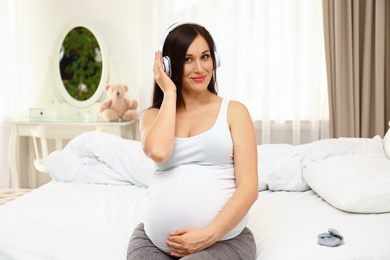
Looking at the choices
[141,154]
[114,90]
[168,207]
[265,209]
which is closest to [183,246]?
[168,207]

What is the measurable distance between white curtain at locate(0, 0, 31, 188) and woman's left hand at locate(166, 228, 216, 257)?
3.17 metres

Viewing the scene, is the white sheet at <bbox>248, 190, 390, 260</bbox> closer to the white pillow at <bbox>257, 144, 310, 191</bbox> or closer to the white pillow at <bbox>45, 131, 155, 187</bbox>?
the white pillow at <bbox>257, 144, 310, 191</bbox>

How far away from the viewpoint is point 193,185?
1275 mm

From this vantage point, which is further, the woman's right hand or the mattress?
the mattress

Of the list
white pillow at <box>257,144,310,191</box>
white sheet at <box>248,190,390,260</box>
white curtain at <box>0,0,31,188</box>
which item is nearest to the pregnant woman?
white sheet at <box>248,190,390,260</box>

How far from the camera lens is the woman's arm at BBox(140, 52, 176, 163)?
1257 mm

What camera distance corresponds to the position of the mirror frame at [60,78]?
383 centimetres

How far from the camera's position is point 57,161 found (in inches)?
90.5

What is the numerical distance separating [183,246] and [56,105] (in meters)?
3.09

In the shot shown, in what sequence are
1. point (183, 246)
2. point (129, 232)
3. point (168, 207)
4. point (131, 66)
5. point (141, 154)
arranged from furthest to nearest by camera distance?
point (131, 66)
point (141, 154)
point (129, 232)
point (168, 207)
point (183, 246)

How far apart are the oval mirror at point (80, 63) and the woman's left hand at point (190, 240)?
2.92 m

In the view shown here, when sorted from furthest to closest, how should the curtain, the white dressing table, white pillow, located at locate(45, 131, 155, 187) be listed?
the white dressing table
the curtain
white pillow, located at locate(45, 131, 155, 187)

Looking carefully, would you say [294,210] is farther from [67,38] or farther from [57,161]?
[67,38]

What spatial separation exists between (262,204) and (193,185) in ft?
2.28
